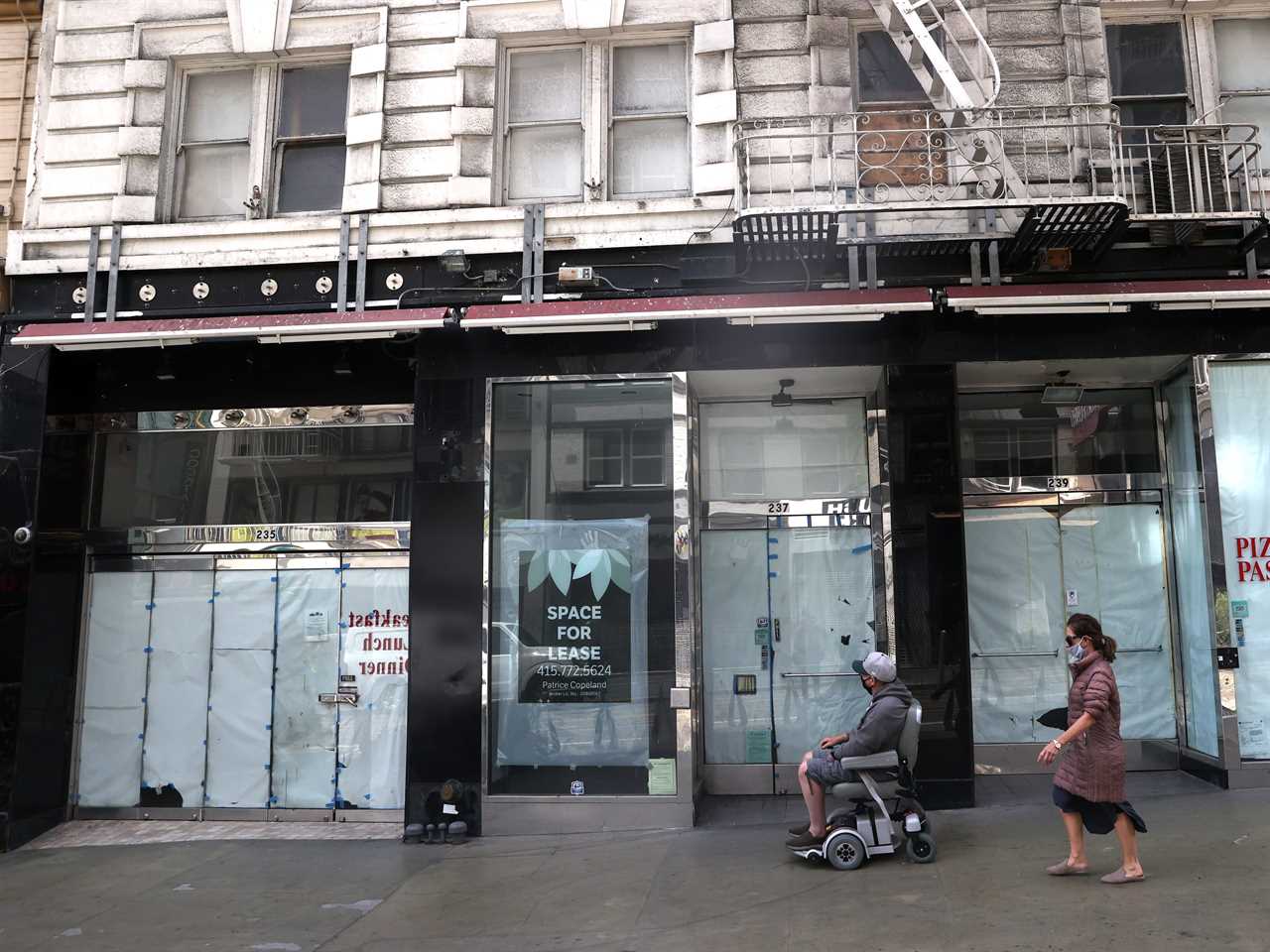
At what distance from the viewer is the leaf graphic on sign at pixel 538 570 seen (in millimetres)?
8977

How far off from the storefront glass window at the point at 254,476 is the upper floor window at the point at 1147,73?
7405 mm

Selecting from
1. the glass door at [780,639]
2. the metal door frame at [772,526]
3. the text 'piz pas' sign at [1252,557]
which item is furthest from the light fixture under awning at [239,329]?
the text 'piz pas' sign at [1252,557]

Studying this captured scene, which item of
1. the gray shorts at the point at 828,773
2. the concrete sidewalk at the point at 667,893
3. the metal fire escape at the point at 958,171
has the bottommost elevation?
the concrete sidewalk at the point at 667,893

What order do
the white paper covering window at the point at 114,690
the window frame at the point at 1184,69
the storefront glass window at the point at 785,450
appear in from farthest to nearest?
the storefront glass window at the point at 785,450 < the white paper covering window at the point at 114,690 < the window frame at the point at 1184,69

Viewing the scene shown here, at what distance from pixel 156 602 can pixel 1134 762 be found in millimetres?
9672

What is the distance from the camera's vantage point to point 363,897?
23.4ft

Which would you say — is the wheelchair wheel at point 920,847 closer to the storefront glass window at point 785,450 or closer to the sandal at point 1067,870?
the sandal at point 1067,870

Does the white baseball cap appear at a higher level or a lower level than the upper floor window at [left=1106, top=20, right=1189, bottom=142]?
lower

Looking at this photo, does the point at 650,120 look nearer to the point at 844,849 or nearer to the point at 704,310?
the point at 704,310

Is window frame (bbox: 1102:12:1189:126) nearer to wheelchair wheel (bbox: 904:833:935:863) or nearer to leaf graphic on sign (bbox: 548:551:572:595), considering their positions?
leaf graphic on sign (bbox: 548:551:572:595)

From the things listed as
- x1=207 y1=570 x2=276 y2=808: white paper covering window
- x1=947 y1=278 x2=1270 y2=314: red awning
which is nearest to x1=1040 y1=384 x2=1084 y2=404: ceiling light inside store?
x1=947 y1=278 x2=1270 y2=314: red awning

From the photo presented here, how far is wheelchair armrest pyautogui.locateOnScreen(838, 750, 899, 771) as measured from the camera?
22.2 ft

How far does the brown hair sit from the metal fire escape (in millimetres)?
3442

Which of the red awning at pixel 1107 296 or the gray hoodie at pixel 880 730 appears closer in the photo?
the gray hoodie at pixel 880 730
